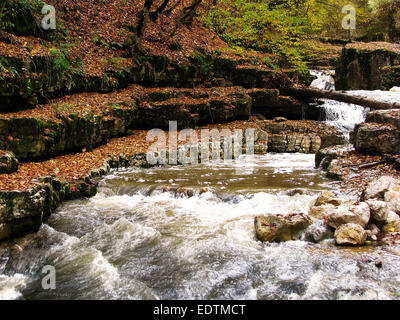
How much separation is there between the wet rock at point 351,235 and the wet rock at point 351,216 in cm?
13

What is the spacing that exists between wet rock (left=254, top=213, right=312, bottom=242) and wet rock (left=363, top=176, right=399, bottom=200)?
5.65 ft

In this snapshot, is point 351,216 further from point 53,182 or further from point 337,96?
point 337,96

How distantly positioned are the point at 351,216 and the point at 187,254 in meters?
2.80

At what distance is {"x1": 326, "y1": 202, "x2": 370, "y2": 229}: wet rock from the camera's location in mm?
4770

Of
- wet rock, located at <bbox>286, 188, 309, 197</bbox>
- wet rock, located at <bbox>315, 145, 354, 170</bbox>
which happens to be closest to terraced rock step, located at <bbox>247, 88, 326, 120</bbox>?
wet rock, located at <bbox>315, 145, 354, 170</bbox>

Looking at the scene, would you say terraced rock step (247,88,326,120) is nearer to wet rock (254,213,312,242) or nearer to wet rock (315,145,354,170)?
wet rock (315,145,354,170)

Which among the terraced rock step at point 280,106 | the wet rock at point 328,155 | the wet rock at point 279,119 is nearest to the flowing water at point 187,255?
the wet rock at point 328,155

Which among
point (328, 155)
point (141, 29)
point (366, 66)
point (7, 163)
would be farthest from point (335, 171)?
point (366, 66)

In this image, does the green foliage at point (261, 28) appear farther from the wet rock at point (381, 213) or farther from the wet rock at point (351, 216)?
the wet rock at point (351, 216)

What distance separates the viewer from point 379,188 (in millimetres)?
5852

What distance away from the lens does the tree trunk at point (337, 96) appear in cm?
1200

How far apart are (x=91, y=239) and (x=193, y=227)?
6.15 ft
